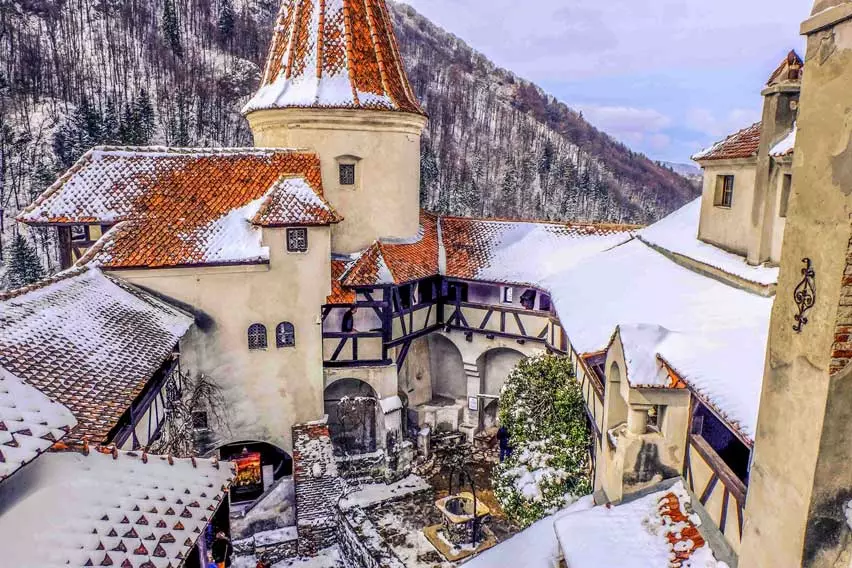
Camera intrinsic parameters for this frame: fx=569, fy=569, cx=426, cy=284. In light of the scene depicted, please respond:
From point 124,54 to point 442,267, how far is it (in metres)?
51.0

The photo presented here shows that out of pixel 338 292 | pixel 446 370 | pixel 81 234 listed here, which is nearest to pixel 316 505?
pixel 338 292

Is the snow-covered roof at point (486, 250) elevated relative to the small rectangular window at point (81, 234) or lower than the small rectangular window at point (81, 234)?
lower

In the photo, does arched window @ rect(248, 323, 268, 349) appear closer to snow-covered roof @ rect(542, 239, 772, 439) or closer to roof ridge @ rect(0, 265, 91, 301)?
roof ridge @ rect(0, 265, 91, 301)

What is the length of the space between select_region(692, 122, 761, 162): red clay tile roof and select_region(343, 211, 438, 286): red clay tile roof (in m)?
8.28

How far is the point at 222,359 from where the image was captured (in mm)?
15602

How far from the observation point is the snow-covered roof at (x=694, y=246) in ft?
34.8

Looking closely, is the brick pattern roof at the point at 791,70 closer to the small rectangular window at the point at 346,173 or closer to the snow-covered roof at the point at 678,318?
the snow-covered roof at the point at 678,318

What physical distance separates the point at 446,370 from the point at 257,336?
24.5 ft

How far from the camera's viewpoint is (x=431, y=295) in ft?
62.7

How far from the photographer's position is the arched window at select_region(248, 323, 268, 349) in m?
15.8

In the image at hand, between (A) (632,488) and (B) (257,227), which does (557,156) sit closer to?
(B) (257,227)

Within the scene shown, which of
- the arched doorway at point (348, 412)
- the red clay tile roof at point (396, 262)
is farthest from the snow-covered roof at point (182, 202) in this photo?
the arched doorway at point (348, 412)

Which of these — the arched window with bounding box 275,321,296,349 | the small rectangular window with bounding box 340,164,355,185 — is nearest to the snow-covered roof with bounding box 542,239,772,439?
the small rectangular window with bounding box 340,164,355,185

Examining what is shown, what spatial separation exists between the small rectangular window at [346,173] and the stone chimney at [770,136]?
432 inches
